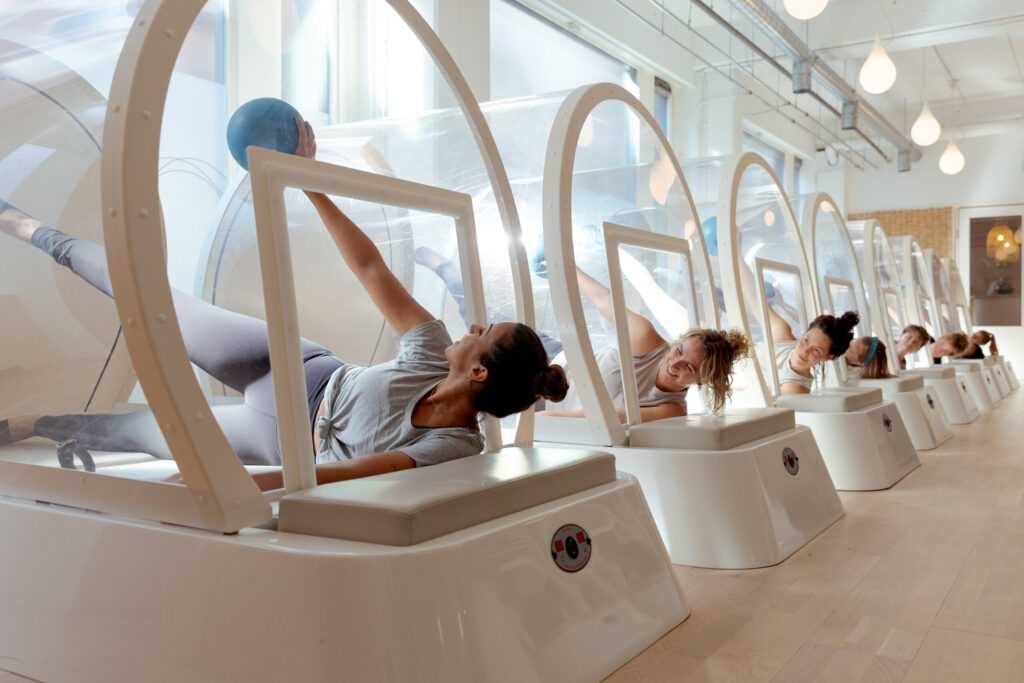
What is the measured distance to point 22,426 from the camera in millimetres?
1496

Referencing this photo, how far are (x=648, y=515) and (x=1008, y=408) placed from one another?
6.08 meters

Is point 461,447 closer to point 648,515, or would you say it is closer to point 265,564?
point 648,515

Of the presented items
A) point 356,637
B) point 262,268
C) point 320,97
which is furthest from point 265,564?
point 320,97

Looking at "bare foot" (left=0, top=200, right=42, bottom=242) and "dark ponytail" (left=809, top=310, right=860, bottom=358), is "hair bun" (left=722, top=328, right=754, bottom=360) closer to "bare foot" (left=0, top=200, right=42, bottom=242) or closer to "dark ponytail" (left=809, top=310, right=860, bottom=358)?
"dark ponytail" (left=809, top=310, right=860, bottom=358)

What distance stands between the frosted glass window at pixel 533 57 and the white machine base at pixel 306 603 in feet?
13.7

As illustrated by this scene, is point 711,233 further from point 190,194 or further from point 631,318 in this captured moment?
point 190,194

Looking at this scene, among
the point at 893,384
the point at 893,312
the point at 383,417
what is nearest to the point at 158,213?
the point at 383,417

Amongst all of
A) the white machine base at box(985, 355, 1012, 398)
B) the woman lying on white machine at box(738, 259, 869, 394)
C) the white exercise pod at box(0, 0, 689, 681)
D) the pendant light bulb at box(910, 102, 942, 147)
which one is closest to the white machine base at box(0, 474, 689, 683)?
the white exercise pod at box(0, 0, 689, 681)

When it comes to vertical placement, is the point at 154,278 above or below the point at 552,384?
above

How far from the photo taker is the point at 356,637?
Answer: 1145 millimetres

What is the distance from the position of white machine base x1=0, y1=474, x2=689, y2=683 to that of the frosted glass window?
4.18m

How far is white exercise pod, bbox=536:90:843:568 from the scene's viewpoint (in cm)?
218

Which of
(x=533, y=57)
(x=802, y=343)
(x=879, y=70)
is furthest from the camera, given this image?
(x=533, y=57)

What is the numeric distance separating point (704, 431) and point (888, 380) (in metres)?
2.56
